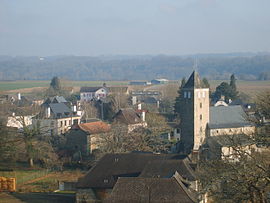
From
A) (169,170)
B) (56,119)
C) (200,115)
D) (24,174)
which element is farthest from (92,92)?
(169,170)

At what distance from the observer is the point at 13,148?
37719mm

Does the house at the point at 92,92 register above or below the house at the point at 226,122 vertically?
below

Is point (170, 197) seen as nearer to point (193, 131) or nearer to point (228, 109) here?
point (193, 131)

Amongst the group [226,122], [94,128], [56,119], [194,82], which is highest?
[194,82]

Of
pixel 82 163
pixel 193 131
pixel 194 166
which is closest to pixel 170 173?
pixel 194 166

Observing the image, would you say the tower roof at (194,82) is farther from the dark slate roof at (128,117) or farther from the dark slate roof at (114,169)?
the dark slate roof at (114,169)

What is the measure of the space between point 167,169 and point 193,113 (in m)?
16.3

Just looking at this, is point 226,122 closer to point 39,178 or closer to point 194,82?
point 194,82

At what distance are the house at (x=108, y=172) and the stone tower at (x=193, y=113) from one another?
13447 mm

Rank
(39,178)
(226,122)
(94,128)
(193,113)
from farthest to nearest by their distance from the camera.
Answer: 1. (226,122)
2. (94,128)
3. (193,113)
4. (39,178)

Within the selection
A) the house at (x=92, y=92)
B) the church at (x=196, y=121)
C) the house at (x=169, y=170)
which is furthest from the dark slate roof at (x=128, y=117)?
the house at (x=92, y=92)

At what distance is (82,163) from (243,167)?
79.6 ft

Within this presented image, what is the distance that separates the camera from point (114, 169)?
2897cm

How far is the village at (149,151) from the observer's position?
17625 millimetres
